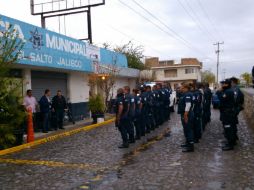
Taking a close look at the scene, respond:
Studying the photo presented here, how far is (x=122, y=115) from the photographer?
36.1 feet

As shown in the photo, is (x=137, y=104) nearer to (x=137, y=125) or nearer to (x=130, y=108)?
(x=137, y=125)

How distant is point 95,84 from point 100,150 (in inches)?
450

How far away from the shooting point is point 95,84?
2175 centimetres

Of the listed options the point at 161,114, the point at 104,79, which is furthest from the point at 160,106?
the point at 104,79

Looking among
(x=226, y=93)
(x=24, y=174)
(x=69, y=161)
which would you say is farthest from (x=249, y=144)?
(x=24, y=174)

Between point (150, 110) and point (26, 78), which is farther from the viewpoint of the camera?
point (26, 78)

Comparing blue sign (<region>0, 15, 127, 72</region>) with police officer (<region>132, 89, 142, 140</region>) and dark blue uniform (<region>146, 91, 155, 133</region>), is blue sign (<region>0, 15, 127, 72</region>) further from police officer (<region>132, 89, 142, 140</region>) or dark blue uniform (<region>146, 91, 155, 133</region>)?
dark blue uniform (<region>146, 91, 155, 133</region>)

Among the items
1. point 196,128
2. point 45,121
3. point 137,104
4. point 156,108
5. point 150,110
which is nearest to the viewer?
point 196,128

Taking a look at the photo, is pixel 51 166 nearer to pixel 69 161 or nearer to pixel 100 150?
pixel 69 161

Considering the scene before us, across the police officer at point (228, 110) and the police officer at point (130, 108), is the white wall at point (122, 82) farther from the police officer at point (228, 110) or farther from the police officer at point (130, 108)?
the police officer at point (228, 110)

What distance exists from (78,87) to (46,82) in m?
3.17

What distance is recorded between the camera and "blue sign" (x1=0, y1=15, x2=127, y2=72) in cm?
1379

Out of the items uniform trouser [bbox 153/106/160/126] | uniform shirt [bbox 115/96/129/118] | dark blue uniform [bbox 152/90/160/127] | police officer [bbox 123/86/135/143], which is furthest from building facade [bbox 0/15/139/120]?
uniform trouser [bbox 153/106/160/126]

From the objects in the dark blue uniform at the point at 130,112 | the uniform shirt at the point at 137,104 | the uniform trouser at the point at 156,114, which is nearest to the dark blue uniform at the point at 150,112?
the uniform trouser at the point at 156,114
